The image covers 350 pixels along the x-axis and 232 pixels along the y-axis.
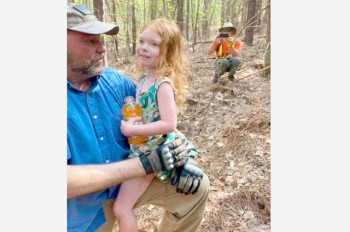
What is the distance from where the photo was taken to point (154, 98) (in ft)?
5.99

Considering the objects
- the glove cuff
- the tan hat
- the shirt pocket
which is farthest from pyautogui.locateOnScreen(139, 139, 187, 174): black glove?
the tan hat

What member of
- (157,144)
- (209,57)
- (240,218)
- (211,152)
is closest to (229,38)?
(209,57)

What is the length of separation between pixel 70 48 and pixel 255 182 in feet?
8.52

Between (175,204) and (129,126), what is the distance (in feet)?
2.68

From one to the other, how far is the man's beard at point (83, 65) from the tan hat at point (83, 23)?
0.62ft

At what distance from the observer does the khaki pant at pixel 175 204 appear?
204 centimetres

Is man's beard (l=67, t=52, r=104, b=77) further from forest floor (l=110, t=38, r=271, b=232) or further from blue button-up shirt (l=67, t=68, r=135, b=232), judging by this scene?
forest floor (l=110, t=38, r=271, b=232)

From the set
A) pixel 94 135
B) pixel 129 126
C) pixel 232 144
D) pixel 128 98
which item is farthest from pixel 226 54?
pixel 94 135

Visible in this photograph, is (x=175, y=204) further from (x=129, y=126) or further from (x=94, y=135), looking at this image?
(x=94, y=135)

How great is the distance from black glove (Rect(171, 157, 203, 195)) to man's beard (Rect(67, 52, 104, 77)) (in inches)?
38.5

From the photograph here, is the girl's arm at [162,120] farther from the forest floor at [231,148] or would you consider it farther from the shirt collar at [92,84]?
the forest floor at [231,148]

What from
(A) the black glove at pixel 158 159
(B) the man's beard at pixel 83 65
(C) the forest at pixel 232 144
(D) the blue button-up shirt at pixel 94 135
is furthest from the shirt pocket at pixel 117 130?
(C) the forest at pixel 232 144

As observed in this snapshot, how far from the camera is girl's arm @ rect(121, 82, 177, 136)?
1735 millimetres

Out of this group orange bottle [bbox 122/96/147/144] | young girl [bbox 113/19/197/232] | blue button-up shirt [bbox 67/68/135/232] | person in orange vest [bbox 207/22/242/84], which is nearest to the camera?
blue button-up shirt [bbox 67/68/135/232]
